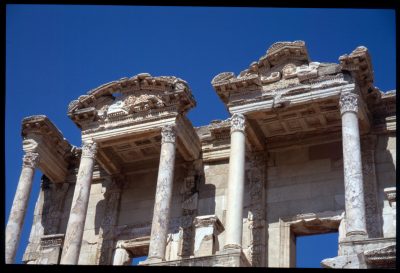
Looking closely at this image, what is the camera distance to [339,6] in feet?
27.5

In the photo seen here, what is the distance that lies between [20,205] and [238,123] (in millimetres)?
6993

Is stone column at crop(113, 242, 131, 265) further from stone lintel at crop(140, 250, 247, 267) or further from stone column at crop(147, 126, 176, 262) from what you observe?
stone lintel at crop(140, 250, 247, 267)

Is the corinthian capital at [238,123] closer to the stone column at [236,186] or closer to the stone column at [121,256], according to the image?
the stone column at [236,186]

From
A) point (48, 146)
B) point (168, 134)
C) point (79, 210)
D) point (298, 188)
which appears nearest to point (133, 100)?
point (168, 134)

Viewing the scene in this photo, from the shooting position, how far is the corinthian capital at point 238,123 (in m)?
20.1

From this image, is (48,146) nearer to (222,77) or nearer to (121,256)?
(121,256)

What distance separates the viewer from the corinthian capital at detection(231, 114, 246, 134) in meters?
20.1

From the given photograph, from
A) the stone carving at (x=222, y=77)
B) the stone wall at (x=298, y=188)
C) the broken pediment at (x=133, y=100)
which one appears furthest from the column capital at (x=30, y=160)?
the stone wall at (x=298, y=188)

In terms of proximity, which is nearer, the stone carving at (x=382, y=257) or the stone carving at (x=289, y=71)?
the stone carving at (x=382, y=257)

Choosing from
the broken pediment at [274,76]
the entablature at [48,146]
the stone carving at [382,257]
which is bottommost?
the stone carving at [382,257]

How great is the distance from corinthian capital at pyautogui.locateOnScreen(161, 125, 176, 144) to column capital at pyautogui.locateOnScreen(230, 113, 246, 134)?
1824mm

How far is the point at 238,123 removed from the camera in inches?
796

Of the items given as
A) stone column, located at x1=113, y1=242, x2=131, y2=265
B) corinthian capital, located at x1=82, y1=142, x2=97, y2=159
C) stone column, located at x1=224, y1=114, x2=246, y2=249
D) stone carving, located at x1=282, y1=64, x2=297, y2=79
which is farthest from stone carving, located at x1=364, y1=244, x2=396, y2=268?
corinthian capital, located at x1=82, y1=142, x2=97, y2=159
